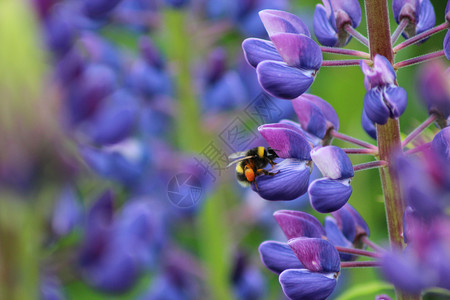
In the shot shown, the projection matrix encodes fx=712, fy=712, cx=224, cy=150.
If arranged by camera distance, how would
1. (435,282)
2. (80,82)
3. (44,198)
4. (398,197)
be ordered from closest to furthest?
(435,282) → (398,197) → (44,198) → (80,82)

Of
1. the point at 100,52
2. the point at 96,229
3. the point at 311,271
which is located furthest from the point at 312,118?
the point at 100,52

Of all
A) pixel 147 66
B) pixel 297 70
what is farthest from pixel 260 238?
pixel 297 70

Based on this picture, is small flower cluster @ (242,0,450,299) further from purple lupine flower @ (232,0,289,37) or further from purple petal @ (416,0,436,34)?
purple lupine flower @ (232,0,289,37)

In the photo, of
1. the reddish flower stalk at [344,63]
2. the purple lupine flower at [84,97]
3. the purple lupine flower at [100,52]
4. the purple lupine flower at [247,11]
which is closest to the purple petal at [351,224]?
the reddish flower stalk at [344,63]

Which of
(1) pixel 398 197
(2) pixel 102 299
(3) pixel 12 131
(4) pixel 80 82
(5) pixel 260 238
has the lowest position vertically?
(5) pixel 260 238

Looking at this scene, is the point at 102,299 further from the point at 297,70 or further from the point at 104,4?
the point at 297,70

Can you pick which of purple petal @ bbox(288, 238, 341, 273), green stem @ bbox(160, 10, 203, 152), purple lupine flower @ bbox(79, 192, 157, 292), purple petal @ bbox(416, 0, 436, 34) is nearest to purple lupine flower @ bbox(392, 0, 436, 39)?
purple petal @ bbox(416, 0, 436, 34)
